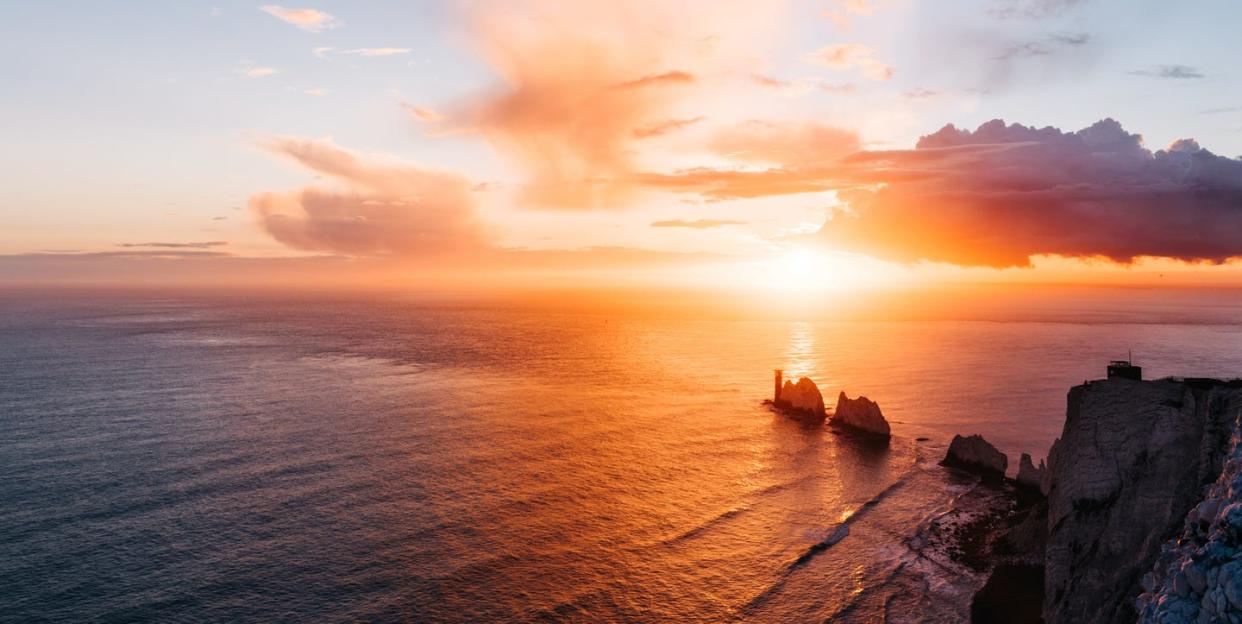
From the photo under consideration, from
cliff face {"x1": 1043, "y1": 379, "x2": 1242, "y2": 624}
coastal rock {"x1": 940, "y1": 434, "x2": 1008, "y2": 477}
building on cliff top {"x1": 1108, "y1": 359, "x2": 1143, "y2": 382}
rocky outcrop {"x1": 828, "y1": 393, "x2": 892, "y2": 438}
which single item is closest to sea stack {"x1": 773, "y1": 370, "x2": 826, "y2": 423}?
rocky outcrop {"x1": 828, "y1": 393, "x2": 892, "y2": 438}

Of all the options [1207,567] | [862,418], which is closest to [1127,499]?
[1207,567]

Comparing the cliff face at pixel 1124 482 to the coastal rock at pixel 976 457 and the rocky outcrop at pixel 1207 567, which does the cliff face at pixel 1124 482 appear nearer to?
the rocky outcrop at pixel 1207 567

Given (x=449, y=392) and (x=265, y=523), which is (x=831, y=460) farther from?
(x=449, y=392)

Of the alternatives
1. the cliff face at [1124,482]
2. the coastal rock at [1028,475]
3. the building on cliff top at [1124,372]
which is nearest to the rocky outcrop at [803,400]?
the coastal rock at [1028,475]

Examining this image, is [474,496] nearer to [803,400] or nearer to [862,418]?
[862,418]

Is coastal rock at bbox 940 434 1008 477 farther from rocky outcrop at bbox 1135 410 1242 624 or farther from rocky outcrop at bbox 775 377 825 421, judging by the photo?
rocky outcrop at bbox 1135 410 1242 624

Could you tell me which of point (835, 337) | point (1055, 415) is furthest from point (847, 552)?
point (835, 337)
